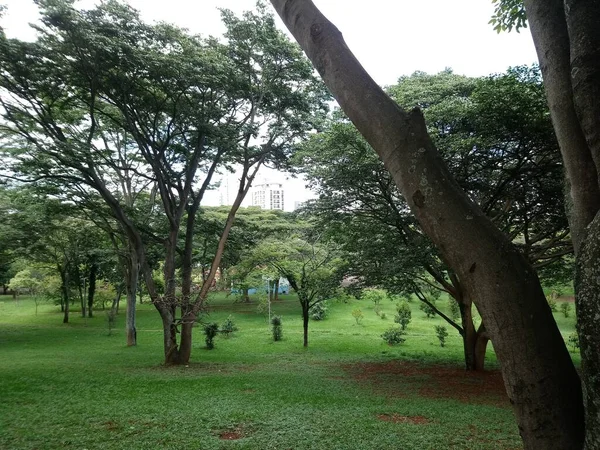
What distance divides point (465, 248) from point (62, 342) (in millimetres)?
18107

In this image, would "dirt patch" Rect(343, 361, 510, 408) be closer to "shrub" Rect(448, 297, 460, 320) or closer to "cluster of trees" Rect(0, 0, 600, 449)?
"cluster of trees" Rect(0, 0, 600, 449)

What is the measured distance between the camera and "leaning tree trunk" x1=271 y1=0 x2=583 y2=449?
4.93 feet

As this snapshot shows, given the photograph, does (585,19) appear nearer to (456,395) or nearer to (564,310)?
(456,395)

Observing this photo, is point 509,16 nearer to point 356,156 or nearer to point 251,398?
point 356,156

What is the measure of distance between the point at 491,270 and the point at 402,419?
197 inches

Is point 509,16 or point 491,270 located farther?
point 509,16

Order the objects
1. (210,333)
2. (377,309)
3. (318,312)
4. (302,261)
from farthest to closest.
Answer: (377,309), (318,312), (302,261), (210,333)

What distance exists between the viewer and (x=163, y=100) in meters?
9.95

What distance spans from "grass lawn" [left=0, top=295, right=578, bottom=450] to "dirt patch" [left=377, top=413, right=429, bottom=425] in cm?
3

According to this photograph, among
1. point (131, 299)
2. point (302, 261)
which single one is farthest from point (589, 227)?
point (131, 299)

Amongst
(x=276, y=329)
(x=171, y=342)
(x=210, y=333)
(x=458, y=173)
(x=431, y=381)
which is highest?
(x=458, y=173)

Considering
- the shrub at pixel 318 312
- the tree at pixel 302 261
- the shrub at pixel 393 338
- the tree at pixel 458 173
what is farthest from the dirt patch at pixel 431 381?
the shrub at pixel 318 312

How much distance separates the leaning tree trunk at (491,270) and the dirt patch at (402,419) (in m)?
4.56

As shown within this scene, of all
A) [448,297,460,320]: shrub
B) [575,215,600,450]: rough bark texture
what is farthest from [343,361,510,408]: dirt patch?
[448,297,460,320]: shrub
